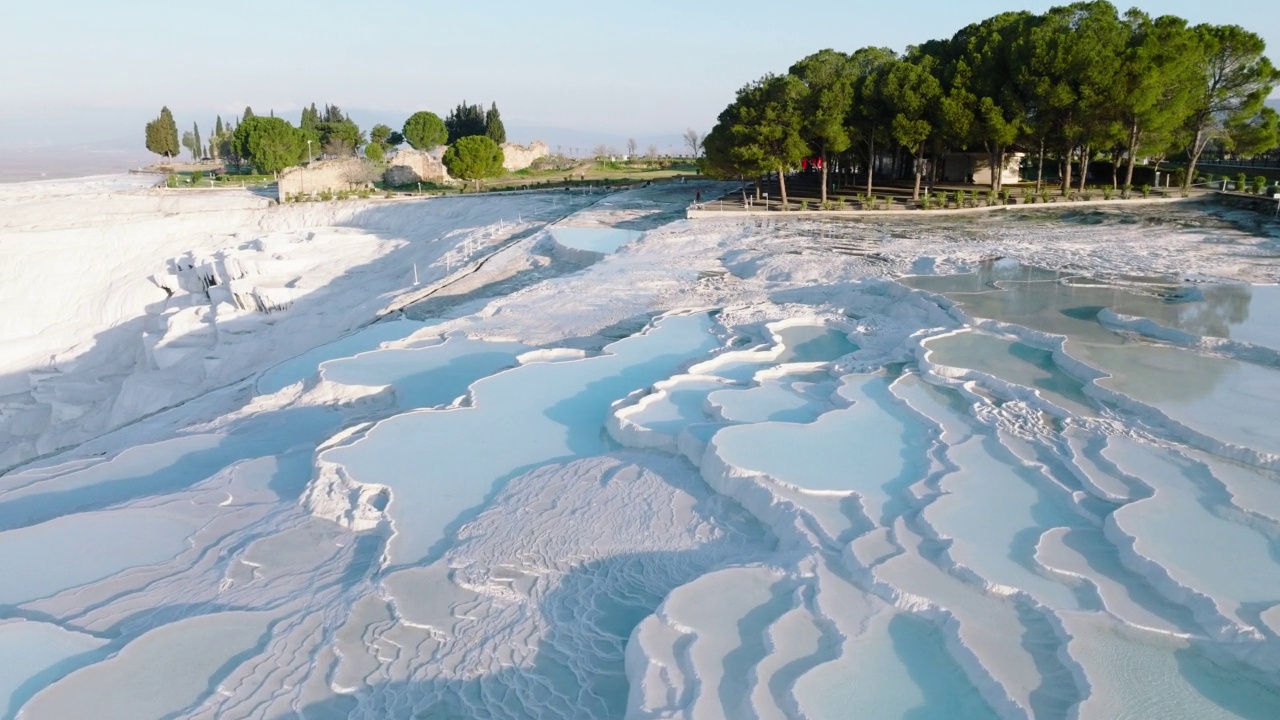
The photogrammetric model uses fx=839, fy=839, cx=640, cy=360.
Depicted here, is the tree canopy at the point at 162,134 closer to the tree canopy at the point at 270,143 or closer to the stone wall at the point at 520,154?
the tree canopy at the point at 270,143

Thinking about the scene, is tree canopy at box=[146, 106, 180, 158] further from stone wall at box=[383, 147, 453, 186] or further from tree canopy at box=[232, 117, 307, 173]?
stone wall at box=[383, 147, 453, 186]

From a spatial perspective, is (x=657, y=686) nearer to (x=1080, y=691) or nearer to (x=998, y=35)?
(x=1080, y=691)

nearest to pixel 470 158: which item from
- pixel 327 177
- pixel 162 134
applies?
pixel 327 177

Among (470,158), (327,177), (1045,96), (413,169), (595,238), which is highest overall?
(1045,96)

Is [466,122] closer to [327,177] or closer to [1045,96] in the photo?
[327,177]

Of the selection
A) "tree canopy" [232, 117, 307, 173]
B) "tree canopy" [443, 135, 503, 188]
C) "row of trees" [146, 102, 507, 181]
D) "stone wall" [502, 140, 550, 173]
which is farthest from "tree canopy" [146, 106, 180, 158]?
"tree canopy" [443, 135, 503, 188]

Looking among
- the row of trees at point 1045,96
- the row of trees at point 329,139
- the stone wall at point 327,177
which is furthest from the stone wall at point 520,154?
the row of trees at point 1045,96
